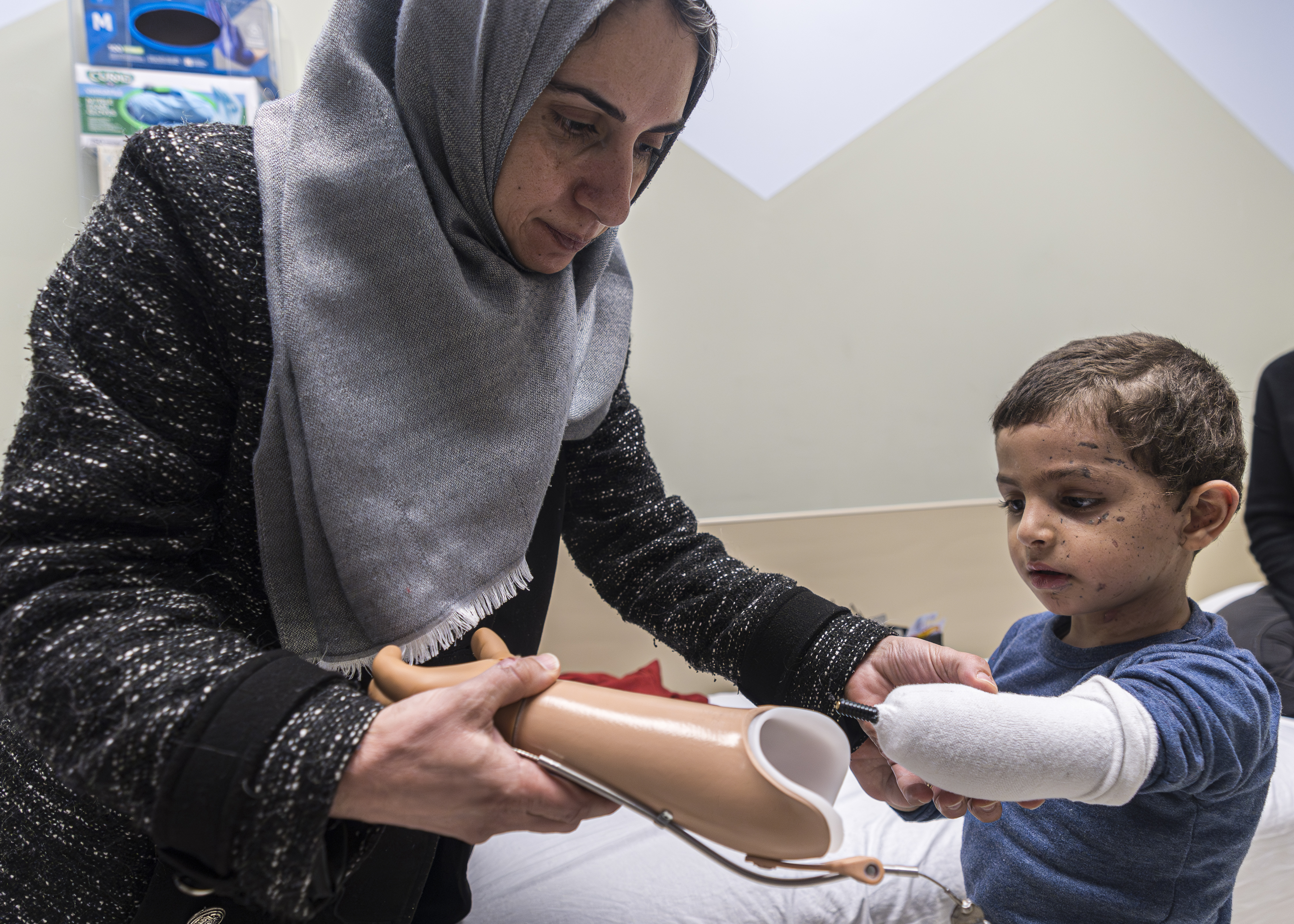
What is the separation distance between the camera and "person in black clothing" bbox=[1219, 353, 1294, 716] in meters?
1.81

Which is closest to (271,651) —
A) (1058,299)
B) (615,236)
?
(615,236)

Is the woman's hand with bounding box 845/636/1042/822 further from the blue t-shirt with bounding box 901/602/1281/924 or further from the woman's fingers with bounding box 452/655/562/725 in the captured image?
the woman's fingers with bounding box 452/655/562/725

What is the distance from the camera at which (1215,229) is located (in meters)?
2.42

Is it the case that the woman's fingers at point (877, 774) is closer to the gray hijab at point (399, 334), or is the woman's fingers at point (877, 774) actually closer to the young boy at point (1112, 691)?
the young boy at point (1112, 691)

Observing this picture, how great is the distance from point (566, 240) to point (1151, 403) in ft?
2.14

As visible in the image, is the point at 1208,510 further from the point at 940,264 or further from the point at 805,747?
the point at 940,264

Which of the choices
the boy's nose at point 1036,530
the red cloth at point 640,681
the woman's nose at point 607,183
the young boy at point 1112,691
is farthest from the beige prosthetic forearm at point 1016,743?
the red cloth at point 640,681

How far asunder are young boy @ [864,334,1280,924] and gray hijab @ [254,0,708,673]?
1.36ft

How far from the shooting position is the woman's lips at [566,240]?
2.57 ft

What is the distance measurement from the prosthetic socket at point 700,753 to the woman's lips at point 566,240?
1.40 feet

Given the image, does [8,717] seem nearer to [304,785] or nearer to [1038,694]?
[304,785]

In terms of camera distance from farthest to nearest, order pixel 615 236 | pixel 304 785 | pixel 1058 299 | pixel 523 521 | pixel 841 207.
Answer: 1. pixel 1058 299
2. pixel 841 207
3. pixel 615 236
4. pixel 523 521
5. pixel 304 785

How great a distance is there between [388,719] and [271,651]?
11cm

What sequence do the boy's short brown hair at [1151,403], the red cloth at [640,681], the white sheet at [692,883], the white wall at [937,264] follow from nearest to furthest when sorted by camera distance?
the boy's short brown hair at [1151,403], the white sheet at [692,883], the red cloth at [640,681], the white wall at [937,264]
